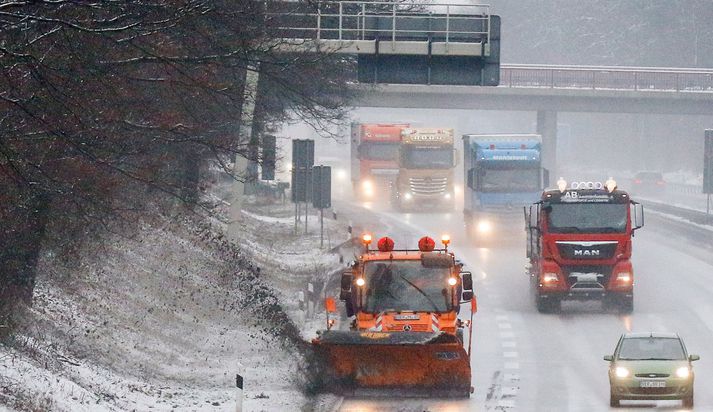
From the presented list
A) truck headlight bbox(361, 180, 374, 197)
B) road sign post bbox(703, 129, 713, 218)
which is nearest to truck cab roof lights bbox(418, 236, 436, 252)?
road sign post bbox(703, 129, 713, 218)

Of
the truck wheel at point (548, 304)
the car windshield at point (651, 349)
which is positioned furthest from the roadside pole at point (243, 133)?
the car windshield at point (651, 349)

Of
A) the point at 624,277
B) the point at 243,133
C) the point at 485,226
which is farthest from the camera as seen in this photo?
the point at 485,226

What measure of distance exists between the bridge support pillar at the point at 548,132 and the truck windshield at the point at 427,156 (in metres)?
20.3

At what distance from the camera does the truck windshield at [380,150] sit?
6806 cm

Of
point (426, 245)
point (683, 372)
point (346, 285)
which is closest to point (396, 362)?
point (346, 285)

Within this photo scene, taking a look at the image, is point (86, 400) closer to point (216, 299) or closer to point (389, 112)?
point (216, 299)

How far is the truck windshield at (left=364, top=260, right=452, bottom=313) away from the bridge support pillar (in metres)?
57.8

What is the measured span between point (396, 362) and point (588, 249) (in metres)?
12.1

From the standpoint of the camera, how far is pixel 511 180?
47.7m

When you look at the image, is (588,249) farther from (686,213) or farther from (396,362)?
(686,213)

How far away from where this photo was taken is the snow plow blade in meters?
21.0

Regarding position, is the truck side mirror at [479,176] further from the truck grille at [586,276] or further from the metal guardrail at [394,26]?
the truck grille at [586,276]

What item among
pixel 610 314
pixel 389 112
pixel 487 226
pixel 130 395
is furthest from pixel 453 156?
pixel 389 112

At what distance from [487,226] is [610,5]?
82.4 meters
